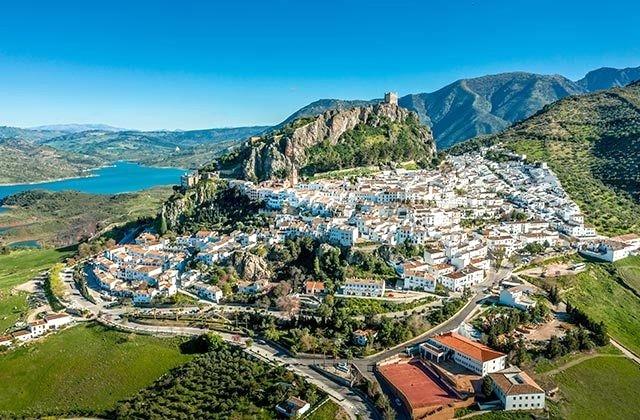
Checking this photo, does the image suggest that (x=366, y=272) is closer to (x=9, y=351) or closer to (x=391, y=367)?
(x=391, y=367)

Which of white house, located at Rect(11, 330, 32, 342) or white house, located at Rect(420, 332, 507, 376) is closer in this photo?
white house, located at Rect(420, 332, 507, 376)

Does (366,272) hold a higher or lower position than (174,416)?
higher

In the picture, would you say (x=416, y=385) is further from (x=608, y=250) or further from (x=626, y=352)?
(x=608, y=250)

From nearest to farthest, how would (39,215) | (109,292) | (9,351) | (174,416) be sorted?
(174,416) → (9,351) → (109,292) → (39,215)

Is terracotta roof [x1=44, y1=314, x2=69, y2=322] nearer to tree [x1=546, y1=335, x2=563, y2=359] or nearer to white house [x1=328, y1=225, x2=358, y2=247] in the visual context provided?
white house [x1=328, y1=225, x2=358, y2=247]

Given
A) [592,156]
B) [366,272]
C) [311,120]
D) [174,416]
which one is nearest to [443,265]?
[366,272]

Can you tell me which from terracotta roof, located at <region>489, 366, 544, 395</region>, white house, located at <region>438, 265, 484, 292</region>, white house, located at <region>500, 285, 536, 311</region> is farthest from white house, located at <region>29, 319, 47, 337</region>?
white house, located at <region>500, 285, 536, 311</region>
